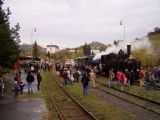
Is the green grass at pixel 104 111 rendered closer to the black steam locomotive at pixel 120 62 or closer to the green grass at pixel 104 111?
the green grass at pixel 104 111

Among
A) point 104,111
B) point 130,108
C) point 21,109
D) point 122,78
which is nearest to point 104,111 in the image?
point 104,111

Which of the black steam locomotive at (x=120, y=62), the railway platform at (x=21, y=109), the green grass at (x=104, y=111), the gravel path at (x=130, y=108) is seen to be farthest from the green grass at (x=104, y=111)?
the black steam locomotive at (x=120, y=62)

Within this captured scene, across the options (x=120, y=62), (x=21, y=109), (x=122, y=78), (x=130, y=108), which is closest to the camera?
(x=21, y=109)

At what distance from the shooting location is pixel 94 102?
22969 mm

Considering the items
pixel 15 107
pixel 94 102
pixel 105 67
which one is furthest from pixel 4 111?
pixel 105 67

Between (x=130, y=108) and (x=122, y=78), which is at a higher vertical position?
(x=122, y=78)

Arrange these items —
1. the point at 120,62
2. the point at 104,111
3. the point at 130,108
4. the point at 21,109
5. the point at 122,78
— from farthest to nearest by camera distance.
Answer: the point at 120,62
the point at 122,78
the point at 130,108
the point at 21,109
the point at 104,111

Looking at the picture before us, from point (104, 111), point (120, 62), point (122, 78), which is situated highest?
point (120, 62)

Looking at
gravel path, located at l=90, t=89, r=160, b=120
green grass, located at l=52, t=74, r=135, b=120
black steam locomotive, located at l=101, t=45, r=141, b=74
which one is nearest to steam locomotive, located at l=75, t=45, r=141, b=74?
black steam locomotive, located at l=101, t=45, r=141, b=74

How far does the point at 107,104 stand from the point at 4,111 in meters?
6.17

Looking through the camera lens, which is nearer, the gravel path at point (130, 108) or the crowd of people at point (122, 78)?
the gravel path at point (130, 108)

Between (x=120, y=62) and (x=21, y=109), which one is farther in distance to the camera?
(x=120, y=62)

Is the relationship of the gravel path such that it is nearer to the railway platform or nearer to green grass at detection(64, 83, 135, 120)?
green grass at detection(64, 83, 135, 120)

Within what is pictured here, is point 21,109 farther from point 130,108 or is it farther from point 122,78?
point 122,78
